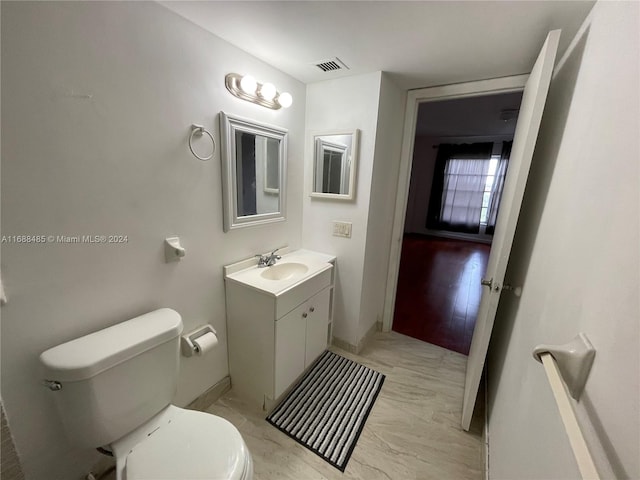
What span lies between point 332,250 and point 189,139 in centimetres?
130

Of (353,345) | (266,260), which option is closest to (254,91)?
(266,260)

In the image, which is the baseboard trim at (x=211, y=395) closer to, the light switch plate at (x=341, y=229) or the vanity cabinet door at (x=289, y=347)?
the vanity cabinet door at (x=289, y=347)

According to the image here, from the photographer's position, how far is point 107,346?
3.28 ft

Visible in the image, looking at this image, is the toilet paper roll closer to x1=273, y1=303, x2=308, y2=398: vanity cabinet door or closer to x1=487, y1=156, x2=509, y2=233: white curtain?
x1=273, y1=303, x2=308, y2=398: vanity cabinet door

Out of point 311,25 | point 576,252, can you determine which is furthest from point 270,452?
point 311,25

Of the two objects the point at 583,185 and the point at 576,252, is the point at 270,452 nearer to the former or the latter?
the point at 576,252

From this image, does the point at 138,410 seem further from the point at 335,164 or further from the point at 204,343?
the point at 335,164

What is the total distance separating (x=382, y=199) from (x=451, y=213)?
15.8 feet

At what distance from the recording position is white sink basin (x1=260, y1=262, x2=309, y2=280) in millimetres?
1843

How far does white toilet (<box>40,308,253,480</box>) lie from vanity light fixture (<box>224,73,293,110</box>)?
130 centimetres

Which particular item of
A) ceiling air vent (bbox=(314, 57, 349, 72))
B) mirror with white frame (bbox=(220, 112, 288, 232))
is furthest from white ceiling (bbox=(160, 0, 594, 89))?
mirror with white frame (bbox=(220, 112, 288, 232))

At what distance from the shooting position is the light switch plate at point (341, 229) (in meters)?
2.03

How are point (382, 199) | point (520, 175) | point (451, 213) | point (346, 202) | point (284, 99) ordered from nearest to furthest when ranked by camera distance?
point (520, 175)
point (284, 99)
point (346, 202)
point (382, 199)
point (451, 213)

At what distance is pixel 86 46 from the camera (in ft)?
3.11
